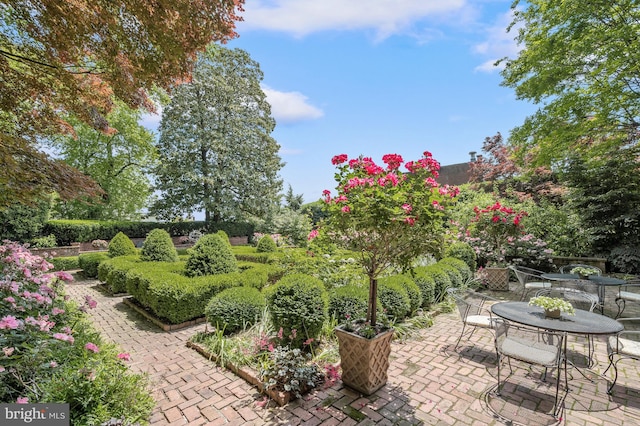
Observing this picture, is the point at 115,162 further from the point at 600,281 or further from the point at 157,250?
the point at 600,281

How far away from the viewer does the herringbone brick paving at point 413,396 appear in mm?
2625

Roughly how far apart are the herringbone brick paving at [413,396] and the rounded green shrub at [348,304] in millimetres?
724

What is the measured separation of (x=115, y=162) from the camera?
18.1 metres

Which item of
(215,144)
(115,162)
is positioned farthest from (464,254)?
(115,162)

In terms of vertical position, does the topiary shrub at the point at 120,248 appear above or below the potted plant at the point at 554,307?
above

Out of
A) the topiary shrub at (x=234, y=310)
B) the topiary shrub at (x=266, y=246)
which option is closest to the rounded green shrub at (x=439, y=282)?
the topiary shrub at (x=234, y=310)

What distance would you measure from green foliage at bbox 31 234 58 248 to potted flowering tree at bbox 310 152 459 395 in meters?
14.6

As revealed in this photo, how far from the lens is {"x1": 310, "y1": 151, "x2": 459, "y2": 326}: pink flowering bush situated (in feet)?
9.04

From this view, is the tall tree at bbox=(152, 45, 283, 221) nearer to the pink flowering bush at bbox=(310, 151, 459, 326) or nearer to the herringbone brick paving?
the herringbone brick paving

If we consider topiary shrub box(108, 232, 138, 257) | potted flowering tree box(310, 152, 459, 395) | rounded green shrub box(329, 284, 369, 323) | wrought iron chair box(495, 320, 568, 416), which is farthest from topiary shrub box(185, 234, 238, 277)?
topiary shrub box(108, 232, 138, 257)

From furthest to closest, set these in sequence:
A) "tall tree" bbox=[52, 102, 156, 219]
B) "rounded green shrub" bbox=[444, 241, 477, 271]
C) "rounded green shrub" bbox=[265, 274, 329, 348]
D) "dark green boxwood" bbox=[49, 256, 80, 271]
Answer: "tall tree" bbox=[52, 102, 156, 219]
"dark green boxwood" bbox=[49, 256, 80, 271]
"rounded green shrub" bbox=[444, 241, 477, 271]
"rounded green shrub" bbox=[265, 274, 329, 348]

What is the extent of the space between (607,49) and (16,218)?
20447 mm

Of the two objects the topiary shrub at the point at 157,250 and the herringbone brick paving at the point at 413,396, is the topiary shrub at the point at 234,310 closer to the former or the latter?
the herringbone brick paving at the point at 413,396

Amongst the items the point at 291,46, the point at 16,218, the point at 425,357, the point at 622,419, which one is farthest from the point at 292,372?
the point at 16,218
